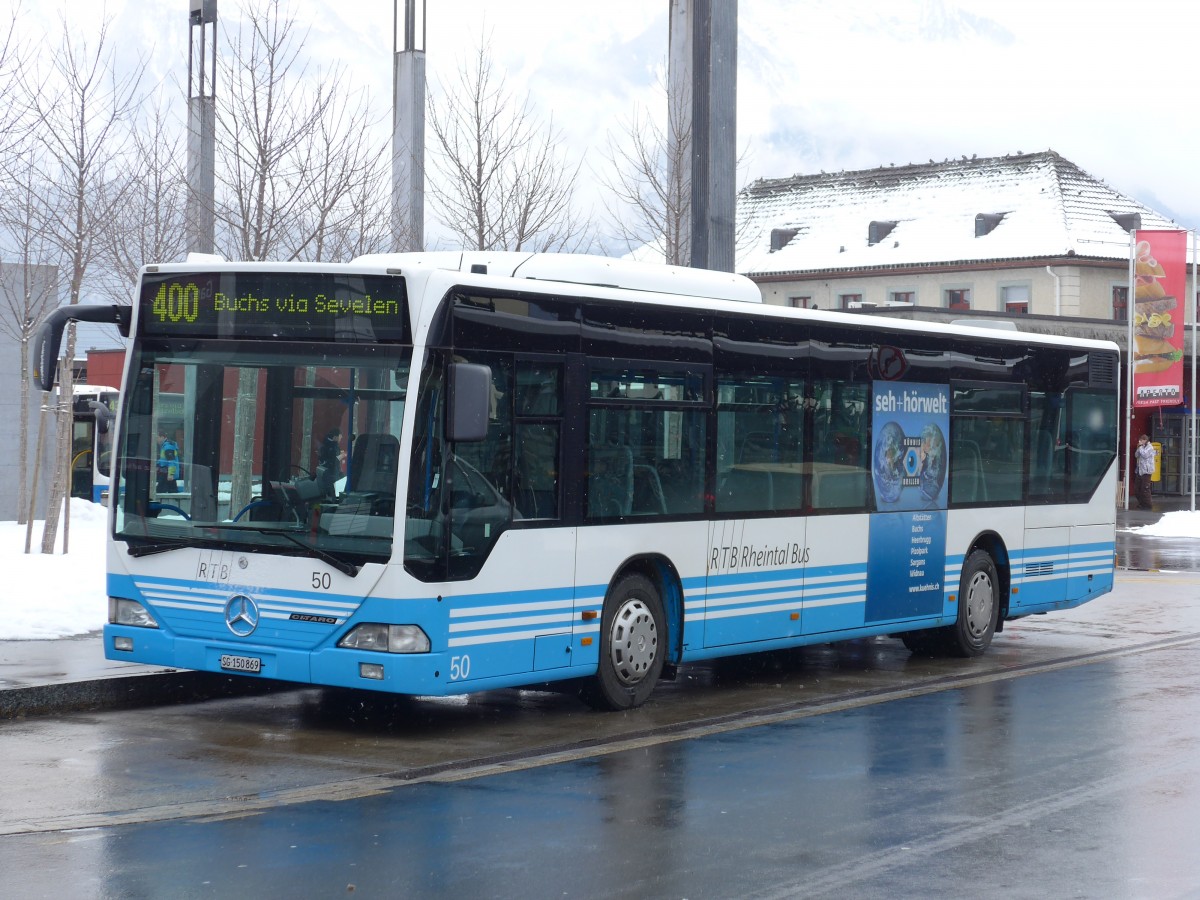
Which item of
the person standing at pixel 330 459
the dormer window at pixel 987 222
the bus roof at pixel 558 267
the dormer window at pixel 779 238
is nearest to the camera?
the person standing at pixel 330 459

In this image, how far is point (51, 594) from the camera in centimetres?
1490

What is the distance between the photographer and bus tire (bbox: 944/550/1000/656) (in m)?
15.0

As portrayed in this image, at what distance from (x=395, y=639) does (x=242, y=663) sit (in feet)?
3.49

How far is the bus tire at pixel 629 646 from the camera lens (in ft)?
36.8

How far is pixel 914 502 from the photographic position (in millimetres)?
14242

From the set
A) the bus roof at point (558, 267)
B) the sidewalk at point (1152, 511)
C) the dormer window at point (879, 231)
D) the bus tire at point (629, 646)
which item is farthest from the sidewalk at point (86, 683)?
the dormer window at point (879, 231)

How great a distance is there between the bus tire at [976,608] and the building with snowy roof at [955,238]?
152 feet

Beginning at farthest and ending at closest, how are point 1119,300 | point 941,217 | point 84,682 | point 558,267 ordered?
point 941,217
point 1119,300
point 558,267
point 84,682

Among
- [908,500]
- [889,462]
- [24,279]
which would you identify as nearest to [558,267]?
[889,462]

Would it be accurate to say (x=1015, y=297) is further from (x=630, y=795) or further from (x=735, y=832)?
(x=735, y=832)

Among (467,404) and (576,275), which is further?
(576,275)

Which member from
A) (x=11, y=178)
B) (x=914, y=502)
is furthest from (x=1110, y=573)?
(x=11, y=178)

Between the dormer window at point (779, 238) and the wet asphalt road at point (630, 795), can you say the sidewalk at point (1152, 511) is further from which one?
the wet asphalt road at point (630, 795)

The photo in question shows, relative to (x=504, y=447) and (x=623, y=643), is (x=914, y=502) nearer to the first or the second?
(x=623, y=643)
